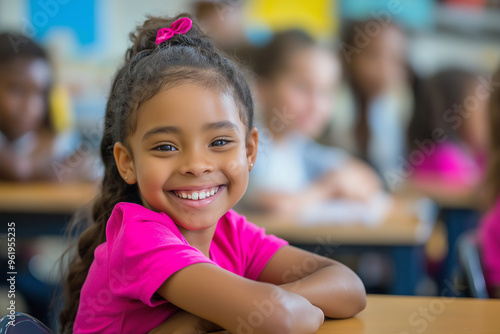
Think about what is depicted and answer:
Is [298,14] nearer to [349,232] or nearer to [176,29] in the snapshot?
[349,232]

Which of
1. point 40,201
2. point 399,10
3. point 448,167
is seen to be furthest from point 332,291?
point 399,10

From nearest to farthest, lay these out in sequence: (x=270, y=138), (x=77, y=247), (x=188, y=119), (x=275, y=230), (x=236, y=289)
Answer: (x=236, y=289)
(x=188, y=119)
(x=77, y=247)
(x=275, y=230)
(x=270, y=138)

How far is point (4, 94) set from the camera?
3455 millimetres

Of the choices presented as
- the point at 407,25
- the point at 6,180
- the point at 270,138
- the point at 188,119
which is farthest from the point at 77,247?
the point at 407,25

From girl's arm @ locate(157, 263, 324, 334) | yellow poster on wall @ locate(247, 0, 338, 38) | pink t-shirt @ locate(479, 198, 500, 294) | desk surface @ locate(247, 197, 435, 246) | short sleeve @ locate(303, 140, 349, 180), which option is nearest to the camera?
girl's arm @ locate(157, 263, 324, 334)

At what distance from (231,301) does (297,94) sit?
2679mm

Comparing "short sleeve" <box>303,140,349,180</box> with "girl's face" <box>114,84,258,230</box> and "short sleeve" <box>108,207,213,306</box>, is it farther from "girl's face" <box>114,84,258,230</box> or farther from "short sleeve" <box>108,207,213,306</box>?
"short sleeve" <box>108,207,213,306</box>

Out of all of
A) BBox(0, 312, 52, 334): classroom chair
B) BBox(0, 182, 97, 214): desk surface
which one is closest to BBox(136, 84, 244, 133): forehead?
BBox(0, 312, 52, 334): classroom chair

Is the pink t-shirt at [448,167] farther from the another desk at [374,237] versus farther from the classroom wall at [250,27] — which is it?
the classroom wall at [250,27]

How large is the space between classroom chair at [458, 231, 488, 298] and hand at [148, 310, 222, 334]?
3.36 ft

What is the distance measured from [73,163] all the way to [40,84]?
1.59 ft

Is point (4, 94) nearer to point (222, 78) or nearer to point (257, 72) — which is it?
point (257, 72)

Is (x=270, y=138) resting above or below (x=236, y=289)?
below

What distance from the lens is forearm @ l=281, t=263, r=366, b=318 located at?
104cm
